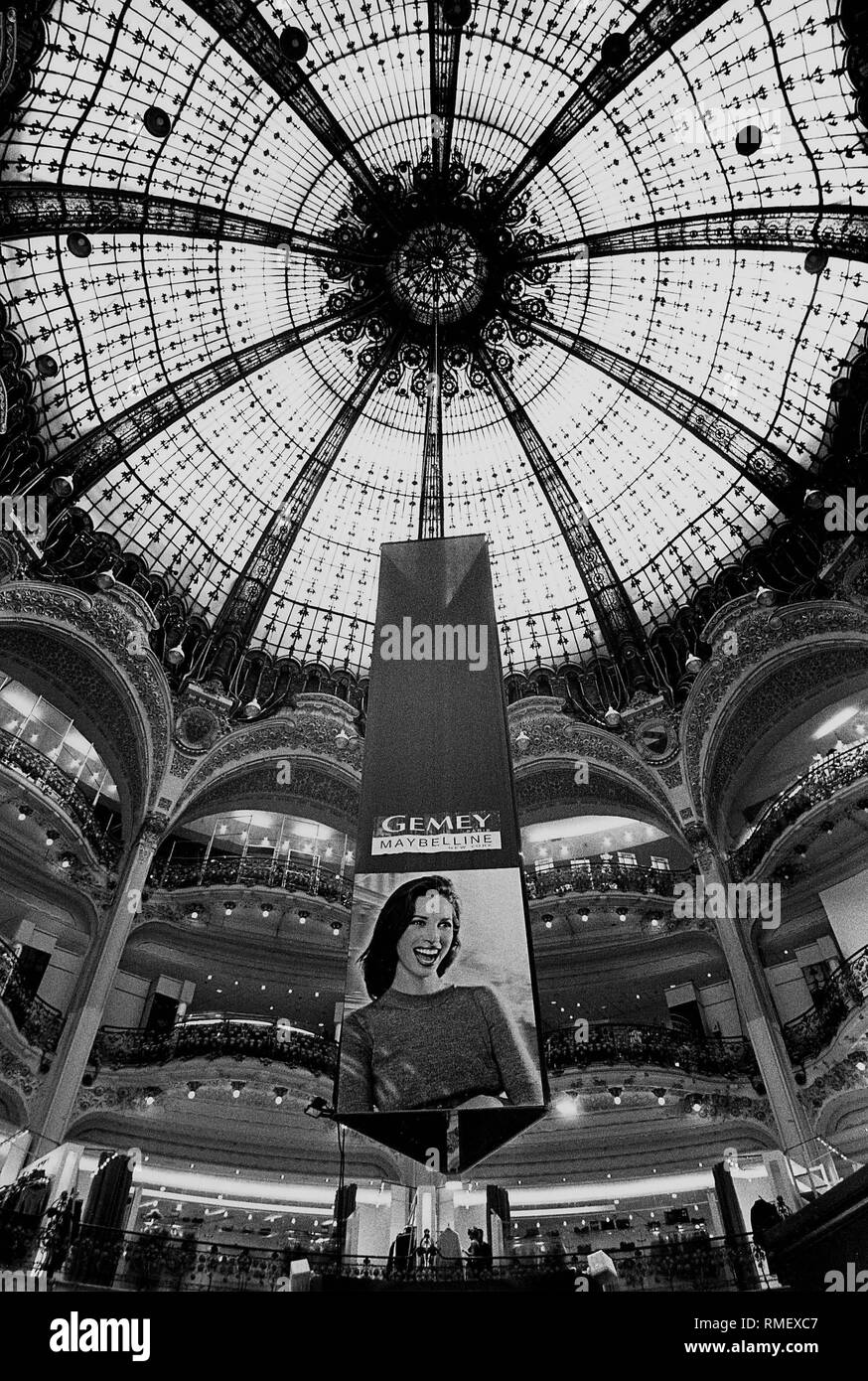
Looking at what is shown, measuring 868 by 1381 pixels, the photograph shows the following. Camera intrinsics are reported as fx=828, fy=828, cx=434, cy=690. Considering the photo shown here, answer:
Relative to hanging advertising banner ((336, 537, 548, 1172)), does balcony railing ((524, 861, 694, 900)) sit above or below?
above

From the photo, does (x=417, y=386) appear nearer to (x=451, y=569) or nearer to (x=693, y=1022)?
(x=451, y=569)

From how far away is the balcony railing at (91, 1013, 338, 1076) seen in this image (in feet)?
63.7

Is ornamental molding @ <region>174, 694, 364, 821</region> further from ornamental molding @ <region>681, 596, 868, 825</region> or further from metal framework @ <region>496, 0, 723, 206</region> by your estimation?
metal framework @ <region>496, 0, 723, 206</region>

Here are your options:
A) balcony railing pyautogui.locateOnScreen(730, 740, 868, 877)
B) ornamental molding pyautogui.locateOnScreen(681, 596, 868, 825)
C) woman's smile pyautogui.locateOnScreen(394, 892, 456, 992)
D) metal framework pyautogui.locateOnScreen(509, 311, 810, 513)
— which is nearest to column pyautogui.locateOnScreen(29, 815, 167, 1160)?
woman's smile pyautogui.locateOnScreen(394, 892, 456, 992)

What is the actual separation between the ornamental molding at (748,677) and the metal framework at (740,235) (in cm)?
820

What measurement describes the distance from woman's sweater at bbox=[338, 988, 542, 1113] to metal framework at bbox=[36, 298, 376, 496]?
53.5ft

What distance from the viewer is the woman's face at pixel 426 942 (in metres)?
9.27

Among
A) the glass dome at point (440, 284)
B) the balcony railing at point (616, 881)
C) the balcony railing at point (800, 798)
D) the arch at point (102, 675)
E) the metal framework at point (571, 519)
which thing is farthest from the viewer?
the metal framework at point (571, 519)

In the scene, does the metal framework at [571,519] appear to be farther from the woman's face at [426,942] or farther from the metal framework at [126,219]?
the woman's face at [426,942]

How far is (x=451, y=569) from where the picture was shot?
13547 millimetres

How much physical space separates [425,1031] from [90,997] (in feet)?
40.9

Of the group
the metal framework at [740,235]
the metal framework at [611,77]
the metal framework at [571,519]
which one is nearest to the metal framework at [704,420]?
the metal framework at [571,519]

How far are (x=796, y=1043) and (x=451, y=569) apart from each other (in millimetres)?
13584

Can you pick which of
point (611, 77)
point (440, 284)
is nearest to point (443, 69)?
point (611, 77)
